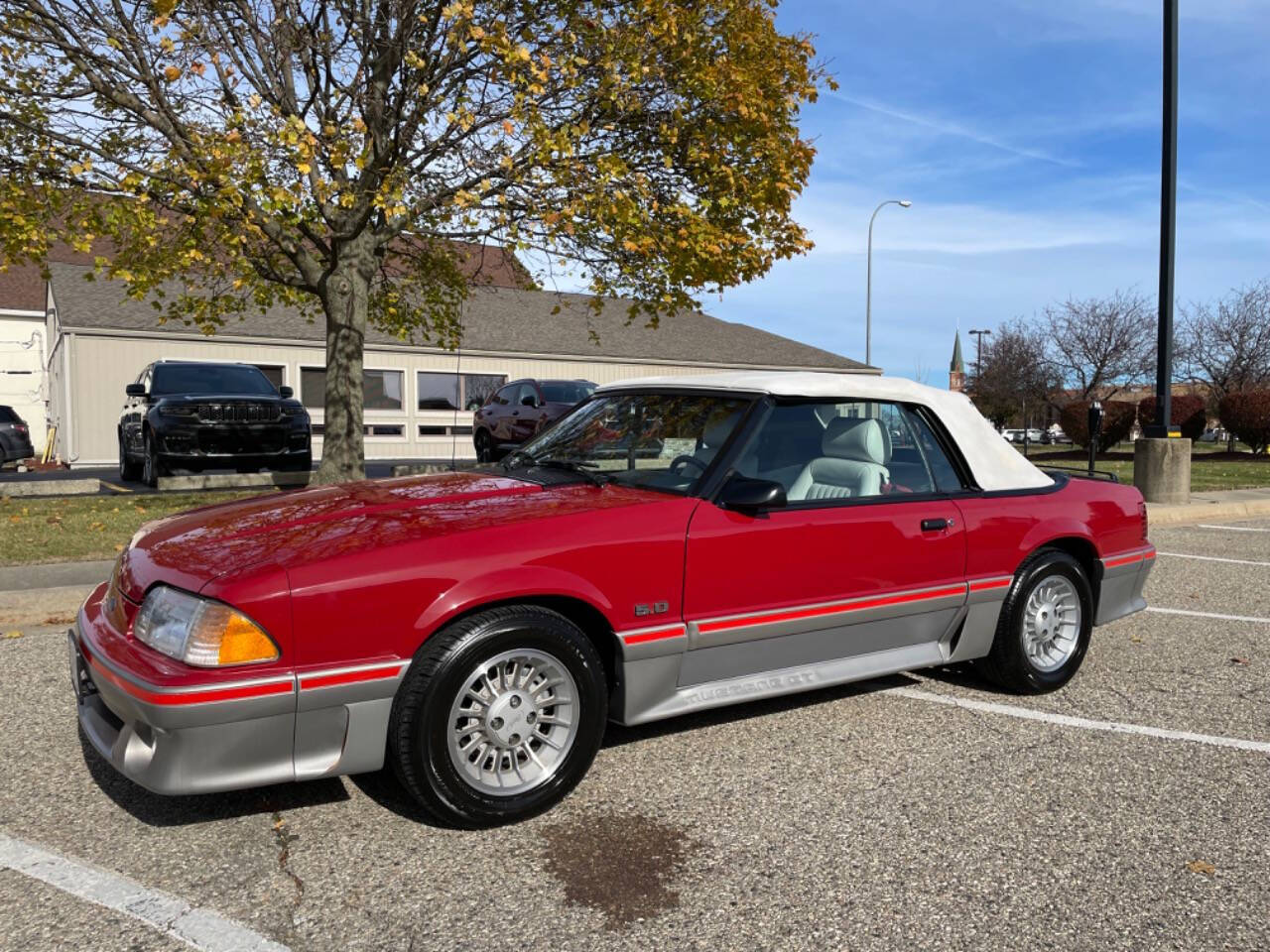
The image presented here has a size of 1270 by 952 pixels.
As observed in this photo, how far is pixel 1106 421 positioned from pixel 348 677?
28991 millimetres

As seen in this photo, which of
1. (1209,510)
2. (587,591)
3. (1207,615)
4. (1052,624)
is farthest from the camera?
(1209,510)

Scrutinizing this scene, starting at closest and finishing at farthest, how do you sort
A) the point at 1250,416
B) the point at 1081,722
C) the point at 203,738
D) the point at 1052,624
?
the point at 203,738 → the point at 1081,722 → the point at 1052,624 → the point at 1250,416

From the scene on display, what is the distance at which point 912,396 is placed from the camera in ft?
15.2

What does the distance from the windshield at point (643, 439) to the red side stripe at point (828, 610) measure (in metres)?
0.53

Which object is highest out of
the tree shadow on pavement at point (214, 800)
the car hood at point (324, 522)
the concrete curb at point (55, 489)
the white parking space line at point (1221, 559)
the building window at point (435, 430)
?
the building window at point (435, 430)

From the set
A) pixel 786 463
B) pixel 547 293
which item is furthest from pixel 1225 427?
pixel 786 463

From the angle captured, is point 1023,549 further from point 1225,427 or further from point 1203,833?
point 1225,427

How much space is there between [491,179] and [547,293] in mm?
23013

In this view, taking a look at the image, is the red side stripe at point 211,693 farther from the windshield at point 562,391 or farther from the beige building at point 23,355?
the beige building at point 23,355

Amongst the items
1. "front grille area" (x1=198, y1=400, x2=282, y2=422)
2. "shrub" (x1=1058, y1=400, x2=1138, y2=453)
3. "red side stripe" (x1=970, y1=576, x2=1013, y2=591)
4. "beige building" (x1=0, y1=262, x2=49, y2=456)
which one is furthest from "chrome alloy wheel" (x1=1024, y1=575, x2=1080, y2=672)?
"beige building" (x1=0, y1=262, x2=49, y2=456)

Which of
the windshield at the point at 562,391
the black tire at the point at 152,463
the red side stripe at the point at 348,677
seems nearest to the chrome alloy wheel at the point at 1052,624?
the red side stripe at the point at 348,677

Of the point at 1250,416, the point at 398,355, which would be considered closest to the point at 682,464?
the point at 398,355

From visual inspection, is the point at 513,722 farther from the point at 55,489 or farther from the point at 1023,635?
the point at 55,489

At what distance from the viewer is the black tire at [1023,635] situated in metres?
4.65
